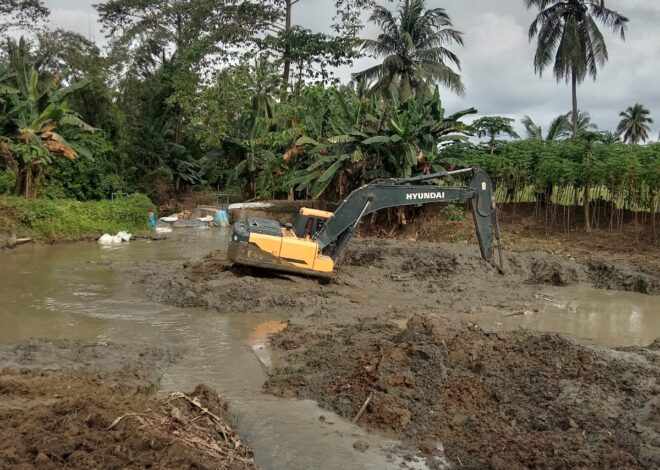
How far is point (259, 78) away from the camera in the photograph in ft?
97.7

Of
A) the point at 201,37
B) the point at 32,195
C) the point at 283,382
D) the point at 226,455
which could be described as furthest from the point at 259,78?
the point at 226,455

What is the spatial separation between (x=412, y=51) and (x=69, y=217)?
19093 mm

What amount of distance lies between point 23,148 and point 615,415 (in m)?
18.8

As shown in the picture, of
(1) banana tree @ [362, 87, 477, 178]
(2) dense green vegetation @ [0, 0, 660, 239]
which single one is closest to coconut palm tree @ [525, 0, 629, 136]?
(2) dense green vegetation @ [0, 0, 660, 239]

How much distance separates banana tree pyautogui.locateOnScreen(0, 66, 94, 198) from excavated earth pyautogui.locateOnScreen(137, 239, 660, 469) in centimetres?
1108

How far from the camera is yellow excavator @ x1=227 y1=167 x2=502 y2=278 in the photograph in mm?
10680

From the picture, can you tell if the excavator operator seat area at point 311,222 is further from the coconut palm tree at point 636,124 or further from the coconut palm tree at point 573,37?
the coconut palm tree at point 636,124

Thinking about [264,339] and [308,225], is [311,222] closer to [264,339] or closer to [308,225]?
[308,225]

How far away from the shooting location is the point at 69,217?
62.2 feet

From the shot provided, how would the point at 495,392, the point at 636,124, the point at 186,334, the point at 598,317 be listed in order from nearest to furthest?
the point at 495,392 < the point at 186,334 < the point at 598,317 < the point at 636,124

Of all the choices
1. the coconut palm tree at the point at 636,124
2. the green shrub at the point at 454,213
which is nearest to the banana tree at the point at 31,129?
the green shrub at the point at 454,213

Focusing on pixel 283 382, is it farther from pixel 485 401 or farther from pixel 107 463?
pixel 107 463

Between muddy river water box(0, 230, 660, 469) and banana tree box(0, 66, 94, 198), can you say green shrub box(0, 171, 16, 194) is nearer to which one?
banana tree box(0, 66, 94, 198)

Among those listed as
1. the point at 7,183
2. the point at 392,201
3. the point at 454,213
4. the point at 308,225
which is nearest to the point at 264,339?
the point at 308,225
